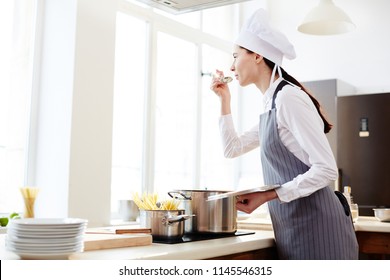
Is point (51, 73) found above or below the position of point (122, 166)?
above

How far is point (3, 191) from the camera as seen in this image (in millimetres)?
3152

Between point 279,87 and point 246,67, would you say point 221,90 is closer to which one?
point 246,67

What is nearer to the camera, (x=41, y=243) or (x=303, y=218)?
(x=41, y=243)

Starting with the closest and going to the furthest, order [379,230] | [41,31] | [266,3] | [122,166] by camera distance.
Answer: [379,230]
[41,31]
[122,166]
[266,3]

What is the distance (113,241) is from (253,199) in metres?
0.55

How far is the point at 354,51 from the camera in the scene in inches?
200

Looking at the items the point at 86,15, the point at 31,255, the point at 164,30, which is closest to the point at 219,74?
the point at 31,255

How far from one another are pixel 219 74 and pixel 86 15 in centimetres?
154

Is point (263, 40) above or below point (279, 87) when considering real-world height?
above

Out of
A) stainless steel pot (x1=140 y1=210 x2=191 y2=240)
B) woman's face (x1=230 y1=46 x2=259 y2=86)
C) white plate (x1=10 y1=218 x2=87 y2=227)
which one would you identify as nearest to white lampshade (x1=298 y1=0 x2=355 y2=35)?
woman's face (x1=230 y1=46 x2=259 y2=86)

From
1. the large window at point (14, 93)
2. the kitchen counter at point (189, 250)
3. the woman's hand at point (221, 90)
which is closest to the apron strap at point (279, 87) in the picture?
the woman's hand at point (221, 90)

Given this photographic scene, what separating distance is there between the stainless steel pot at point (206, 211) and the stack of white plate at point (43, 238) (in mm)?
710

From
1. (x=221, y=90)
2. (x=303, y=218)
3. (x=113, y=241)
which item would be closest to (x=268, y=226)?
Answer: (x=303, y=218)

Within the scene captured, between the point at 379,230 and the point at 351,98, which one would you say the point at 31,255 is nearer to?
the point at 379,230
